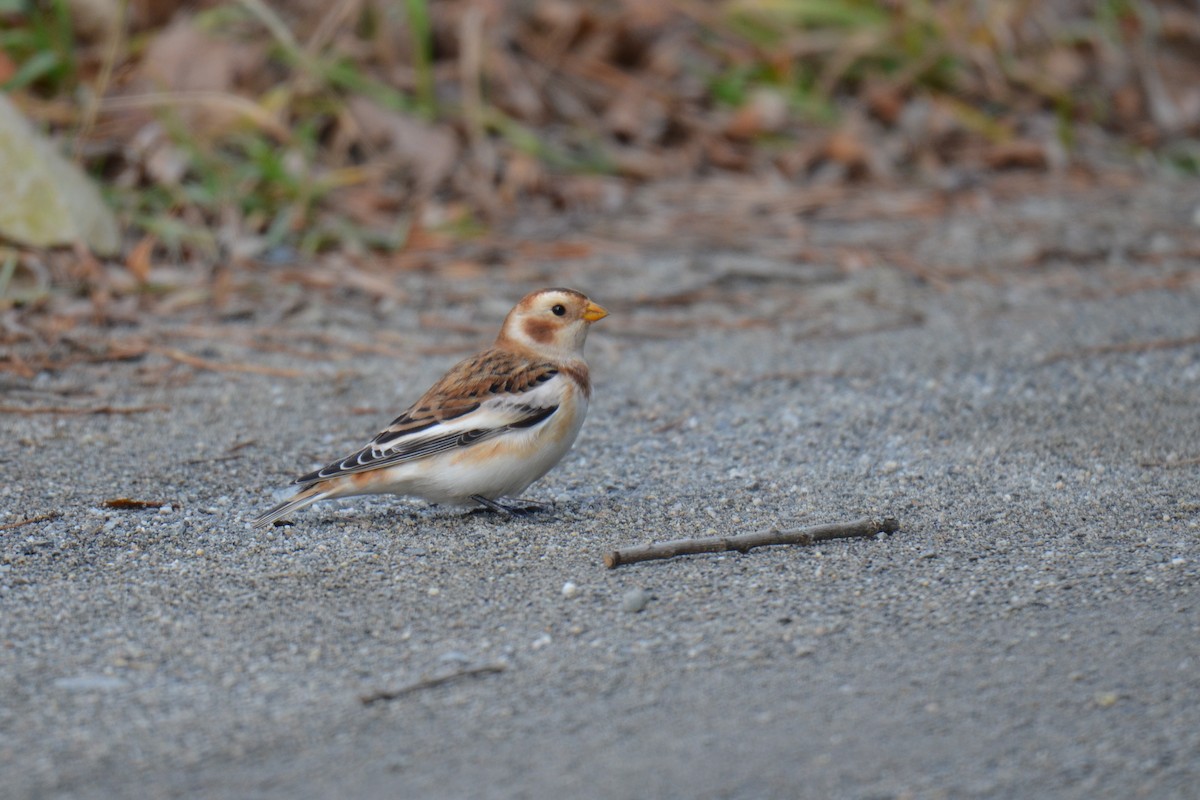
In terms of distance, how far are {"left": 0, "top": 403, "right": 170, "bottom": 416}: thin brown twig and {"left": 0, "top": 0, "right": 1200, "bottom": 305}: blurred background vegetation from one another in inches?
58.3

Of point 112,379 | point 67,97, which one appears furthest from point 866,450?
point 67,97

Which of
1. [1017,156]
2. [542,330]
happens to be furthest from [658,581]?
[1017,156]

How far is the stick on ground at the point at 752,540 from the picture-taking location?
396 cm

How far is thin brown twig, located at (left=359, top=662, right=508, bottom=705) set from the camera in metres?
3.13

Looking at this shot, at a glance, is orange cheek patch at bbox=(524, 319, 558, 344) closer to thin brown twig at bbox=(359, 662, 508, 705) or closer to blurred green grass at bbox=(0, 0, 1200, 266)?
thin brown twig at bbox=(359, 662, 508, 705)

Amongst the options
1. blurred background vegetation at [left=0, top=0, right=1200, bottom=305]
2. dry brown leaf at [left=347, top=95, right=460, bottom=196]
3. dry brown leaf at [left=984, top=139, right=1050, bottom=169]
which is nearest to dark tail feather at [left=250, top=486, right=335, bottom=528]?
blurred background vegetation at [left=0, top=0, right=1200, bottom=305]

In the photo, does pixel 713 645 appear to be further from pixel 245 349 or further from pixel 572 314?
pixel 245 349

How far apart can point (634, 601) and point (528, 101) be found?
6017 mm

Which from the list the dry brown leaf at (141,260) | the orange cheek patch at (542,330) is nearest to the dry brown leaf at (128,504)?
the orange cheek patch at (542,330)

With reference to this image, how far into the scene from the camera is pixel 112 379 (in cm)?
596

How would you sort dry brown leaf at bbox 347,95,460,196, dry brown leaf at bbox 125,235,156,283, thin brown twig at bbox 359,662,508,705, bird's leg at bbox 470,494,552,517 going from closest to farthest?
thin brown twig at bbox 359,662,508,705, bird's leg at bbox 470,494,552,517, dry brown leaf at bbox 125,235,156,283, dry brown leaf at bbox 347,95,460,196

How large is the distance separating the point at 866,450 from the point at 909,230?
11.9ft

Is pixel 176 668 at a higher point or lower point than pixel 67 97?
lower

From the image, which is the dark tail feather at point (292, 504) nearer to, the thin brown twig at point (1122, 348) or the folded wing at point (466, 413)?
the folded wing at point (466, 413)
